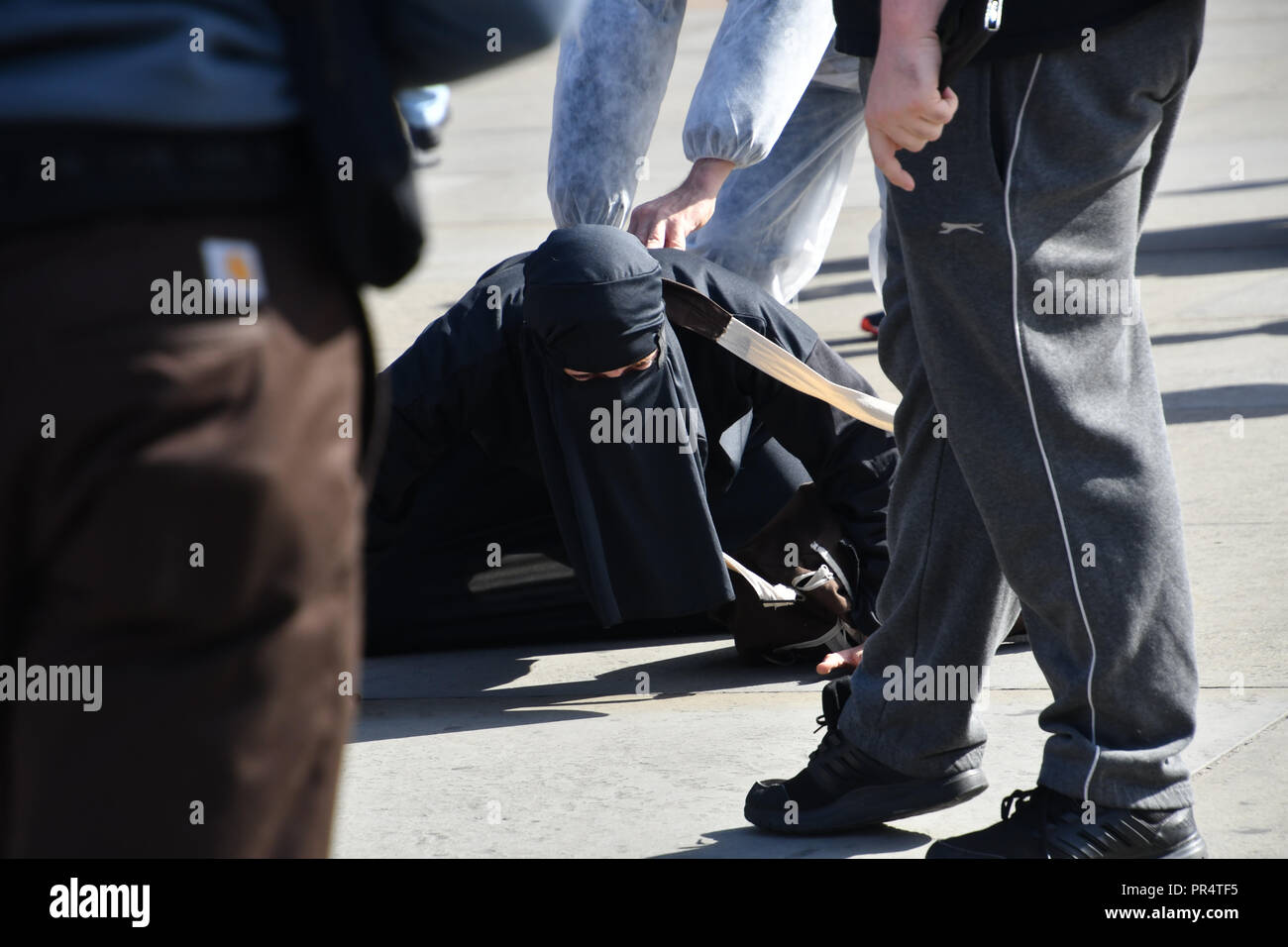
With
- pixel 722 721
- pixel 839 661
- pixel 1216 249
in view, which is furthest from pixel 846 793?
pixel 1216 249

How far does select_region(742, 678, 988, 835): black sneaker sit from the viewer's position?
212 centimetres

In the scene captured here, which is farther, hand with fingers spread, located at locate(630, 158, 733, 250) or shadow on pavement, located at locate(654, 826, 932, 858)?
hand with fingers spread, located at locate(630, 158, 733, 250)

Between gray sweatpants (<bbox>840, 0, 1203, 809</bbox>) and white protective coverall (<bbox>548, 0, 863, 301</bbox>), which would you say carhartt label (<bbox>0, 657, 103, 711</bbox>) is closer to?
gray sweatpants (<bbox>840, 0, 1203, 809</bbox>)

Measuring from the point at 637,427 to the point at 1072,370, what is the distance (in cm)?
116

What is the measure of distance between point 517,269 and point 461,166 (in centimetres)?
713

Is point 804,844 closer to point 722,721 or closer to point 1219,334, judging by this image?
point 722,721

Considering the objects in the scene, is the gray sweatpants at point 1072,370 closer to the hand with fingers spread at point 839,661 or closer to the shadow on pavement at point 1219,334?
the hand with fingers spread at point 839,661

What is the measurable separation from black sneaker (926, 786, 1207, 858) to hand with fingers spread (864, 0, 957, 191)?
2.60 feet
